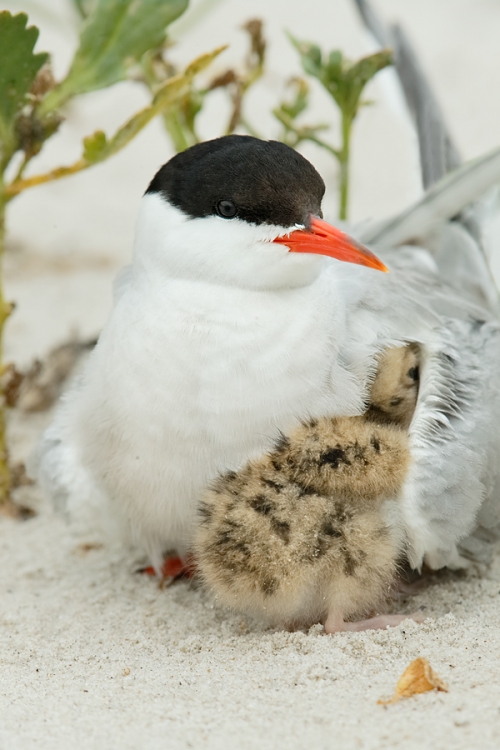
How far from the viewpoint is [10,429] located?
13.3 ft

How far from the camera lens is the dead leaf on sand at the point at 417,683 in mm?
1919

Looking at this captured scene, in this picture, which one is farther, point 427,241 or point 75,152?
point 75,152

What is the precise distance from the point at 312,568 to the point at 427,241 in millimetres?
1667

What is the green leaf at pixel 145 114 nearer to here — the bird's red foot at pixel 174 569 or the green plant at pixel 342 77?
the green plant at pixel 342 77

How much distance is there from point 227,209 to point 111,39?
3.32ft

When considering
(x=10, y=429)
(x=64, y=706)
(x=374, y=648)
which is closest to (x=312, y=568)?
(x=374, y=648)

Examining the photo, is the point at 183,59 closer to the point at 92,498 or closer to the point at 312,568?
the point at 92,498

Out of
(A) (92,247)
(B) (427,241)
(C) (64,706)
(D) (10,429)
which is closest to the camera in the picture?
(C) (64,706)

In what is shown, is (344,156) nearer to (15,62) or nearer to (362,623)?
(15,62)

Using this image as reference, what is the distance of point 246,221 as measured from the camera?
239cm

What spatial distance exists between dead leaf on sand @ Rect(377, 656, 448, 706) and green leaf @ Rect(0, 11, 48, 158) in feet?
6.63

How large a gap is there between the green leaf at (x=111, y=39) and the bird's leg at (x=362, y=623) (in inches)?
70.2

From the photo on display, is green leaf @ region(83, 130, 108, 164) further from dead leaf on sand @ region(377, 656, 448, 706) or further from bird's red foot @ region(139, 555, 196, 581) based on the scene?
dead leaf on sand @ region(377, 656, 448, 706)

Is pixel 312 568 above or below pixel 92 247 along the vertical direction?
below
